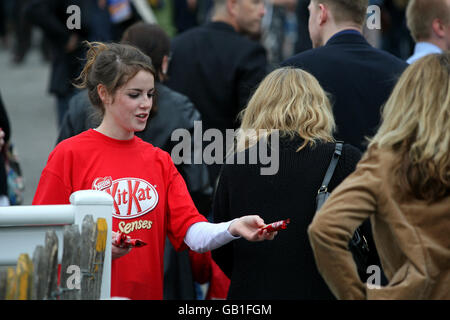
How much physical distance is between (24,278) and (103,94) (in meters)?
1.24

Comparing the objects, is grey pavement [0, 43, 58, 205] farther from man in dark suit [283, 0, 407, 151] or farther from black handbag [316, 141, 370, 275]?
black handbag [316, 141, 370, 275]

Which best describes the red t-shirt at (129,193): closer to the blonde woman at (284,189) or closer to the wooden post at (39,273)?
the blonde woman at (284,189)

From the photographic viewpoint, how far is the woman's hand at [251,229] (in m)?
2.74

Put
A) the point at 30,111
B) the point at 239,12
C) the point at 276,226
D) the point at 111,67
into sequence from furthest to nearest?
the point at 30,111, the point at 239,12, the point at 111,67, the point at 276,226

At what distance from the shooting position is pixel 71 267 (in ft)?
8.20

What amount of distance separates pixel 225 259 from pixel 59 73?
483 cm

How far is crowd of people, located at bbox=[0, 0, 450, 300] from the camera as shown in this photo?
2.46 meters

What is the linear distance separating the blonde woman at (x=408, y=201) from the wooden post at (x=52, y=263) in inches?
31.6

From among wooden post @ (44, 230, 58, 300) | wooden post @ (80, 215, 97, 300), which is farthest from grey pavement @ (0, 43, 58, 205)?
wooden post @ (44, 230, 58, 300)

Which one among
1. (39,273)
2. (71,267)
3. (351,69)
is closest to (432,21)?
(351,69)

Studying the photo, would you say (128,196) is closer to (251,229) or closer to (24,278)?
(251,229)

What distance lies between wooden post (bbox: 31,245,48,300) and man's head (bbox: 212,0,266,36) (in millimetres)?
3722
